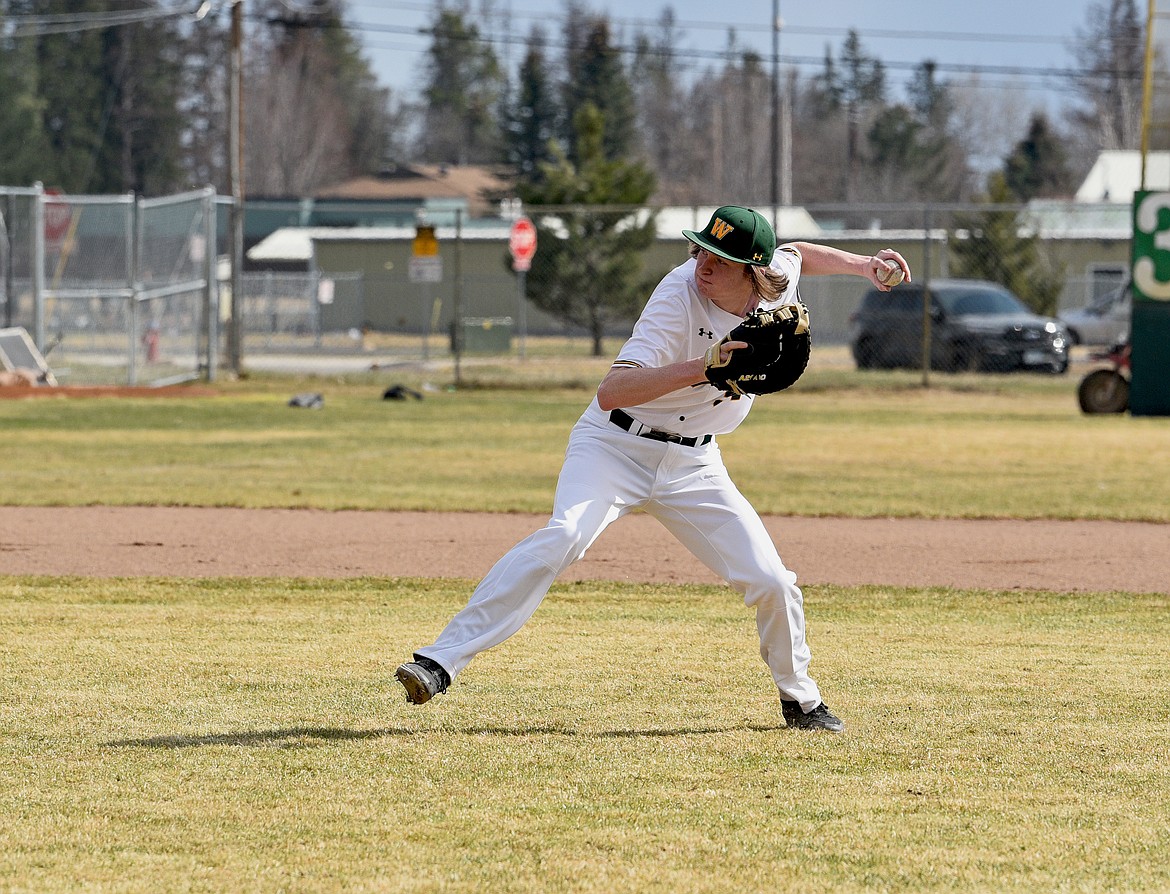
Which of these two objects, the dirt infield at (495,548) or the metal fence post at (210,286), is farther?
the metal fence post at (210,286)

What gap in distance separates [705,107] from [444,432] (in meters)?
83.4

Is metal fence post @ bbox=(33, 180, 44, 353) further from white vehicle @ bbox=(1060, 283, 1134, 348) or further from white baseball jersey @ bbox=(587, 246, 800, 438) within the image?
white vehicle @ bbox=(1060, 283, 1134, 348)

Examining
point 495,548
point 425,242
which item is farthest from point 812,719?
point 425,242

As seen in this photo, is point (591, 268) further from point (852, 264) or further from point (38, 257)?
point (852, 264)

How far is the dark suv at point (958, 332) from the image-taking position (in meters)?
25.7

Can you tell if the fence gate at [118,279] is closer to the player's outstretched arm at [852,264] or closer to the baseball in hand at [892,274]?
the player's outstretched arm at [852,264]

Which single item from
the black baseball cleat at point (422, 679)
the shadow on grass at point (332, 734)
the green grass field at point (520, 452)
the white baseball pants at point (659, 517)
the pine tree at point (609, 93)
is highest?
the pine tree at point (609, 93)

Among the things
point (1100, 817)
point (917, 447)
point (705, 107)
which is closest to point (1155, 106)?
point (917, 447)

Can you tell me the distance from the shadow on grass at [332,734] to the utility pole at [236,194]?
1990 centimetres

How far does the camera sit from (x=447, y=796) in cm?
467

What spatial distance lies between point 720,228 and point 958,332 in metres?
21.5

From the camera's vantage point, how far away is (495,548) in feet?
33.8

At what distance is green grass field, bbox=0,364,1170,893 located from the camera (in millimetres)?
4094

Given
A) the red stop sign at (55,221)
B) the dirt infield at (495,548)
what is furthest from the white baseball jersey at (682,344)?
the red stop sign at (55,221)
